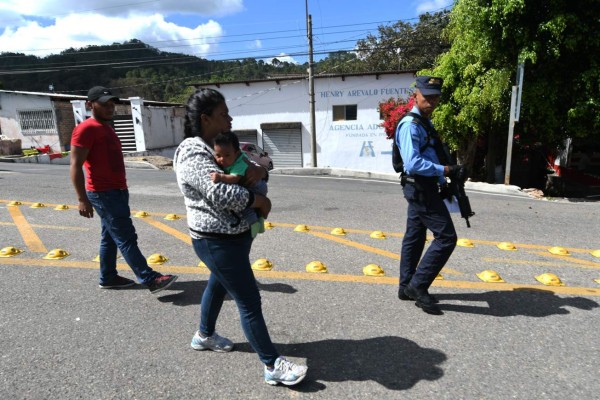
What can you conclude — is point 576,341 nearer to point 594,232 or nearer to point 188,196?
point 188,196

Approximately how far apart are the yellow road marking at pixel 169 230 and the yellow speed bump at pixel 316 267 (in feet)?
5.67

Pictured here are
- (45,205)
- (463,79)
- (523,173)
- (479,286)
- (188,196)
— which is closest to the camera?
(188,196)

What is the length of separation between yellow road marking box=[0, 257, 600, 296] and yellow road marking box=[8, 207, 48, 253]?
425mm

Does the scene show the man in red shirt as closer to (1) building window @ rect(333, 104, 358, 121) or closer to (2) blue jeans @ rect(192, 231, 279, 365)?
(2) blue jeans @ rect(192, 231, 279, 365)

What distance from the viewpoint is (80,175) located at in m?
3.38

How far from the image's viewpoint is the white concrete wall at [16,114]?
25469 millimetres

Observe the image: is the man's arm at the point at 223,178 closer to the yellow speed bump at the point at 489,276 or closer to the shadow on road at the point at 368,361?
A: the shadow on road at the point at 368,361

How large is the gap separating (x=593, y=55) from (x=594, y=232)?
5878mm

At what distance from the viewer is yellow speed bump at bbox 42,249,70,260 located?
181 inches

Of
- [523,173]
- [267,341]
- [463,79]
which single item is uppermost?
[463,79]

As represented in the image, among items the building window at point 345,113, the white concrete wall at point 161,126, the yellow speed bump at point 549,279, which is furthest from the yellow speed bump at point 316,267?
the white concrete wall at point 161,126

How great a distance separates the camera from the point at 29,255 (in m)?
4.70

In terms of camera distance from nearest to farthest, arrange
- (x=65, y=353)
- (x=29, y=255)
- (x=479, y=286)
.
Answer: (x=65, y=353) < (x=479, y=286) < (x=29, y=255)

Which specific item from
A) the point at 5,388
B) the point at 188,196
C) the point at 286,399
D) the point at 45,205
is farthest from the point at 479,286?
the point at 45,205
